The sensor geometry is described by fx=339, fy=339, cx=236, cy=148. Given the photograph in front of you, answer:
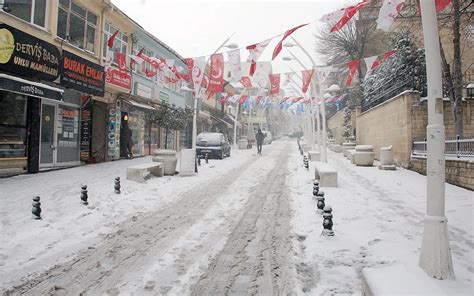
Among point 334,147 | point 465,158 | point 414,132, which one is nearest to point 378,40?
point 334,147

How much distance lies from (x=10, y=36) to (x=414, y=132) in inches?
603

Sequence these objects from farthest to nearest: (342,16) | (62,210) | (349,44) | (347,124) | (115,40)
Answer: (347,124) < (349,44) < (115,40) < (342,16) < (62,210)

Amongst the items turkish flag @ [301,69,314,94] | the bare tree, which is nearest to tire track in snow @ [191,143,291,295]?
turkish flag @ [301,69,314,94]

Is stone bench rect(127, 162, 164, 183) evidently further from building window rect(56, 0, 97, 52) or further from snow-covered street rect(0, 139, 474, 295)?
building window rect(56, 0, 97, 52)

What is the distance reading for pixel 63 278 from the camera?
4238mm

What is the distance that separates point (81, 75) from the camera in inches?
556

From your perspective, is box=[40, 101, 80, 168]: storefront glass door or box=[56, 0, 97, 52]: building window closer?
box=[40, 101, 80, 168]: storefront glass door

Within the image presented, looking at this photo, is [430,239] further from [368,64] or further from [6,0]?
[6,0]

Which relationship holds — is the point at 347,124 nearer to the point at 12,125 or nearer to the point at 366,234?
the point at 12,125

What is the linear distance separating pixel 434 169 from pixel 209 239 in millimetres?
3586

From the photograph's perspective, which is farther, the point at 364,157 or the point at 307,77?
the point at 307,77

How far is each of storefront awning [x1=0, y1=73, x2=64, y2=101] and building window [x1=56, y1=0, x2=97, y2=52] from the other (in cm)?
383

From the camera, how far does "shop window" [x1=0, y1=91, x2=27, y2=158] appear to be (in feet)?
37.3

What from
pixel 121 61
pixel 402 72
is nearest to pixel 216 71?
pixel 121 61
